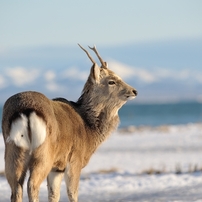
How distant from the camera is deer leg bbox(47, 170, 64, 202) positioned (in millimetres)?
10269

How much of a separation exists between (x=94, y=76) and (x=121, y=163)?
28.9 ft

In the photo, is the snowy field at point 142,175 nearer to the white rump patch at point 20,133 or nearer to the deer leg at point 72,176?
the deer leg at point 72,176

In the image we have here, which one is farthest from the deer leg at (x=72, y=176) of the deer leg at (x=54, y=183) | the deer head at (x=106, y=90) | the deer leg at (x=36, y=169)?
the deer head at (x=106, y=90)

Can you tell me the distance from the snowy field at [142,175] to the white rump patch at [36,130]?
153 inches

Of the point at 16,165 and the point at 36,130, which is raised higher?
the point at 36,130

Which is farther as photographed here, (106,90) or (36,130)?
(106,90)

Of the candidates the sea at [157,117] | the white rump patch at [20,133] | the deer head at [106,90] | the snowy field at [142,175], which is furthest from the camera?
the sea at [157,117]

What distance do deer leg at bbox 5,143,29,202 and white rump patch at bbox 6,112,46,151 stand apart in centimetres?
11

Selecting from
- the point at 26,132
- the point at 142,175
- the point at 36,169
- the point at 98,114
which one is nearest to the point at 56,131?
the point at 36,169

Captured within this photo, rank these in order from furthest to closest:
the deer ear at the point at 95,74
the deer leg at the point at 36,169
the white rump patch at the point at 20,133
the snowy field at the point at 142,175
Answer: the snowy field at the point at 142,175, the deer ear at the point at 95,74, the deer leg at the point at 36,169, the white rump patch at the point at 20,133

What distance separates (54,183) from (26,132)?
6.41 feet

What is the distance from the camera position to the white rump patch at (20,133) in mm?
8625

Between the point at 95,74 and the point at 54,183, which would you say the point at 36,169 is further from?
the point at 95,74

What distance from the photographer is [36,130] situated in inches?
340
